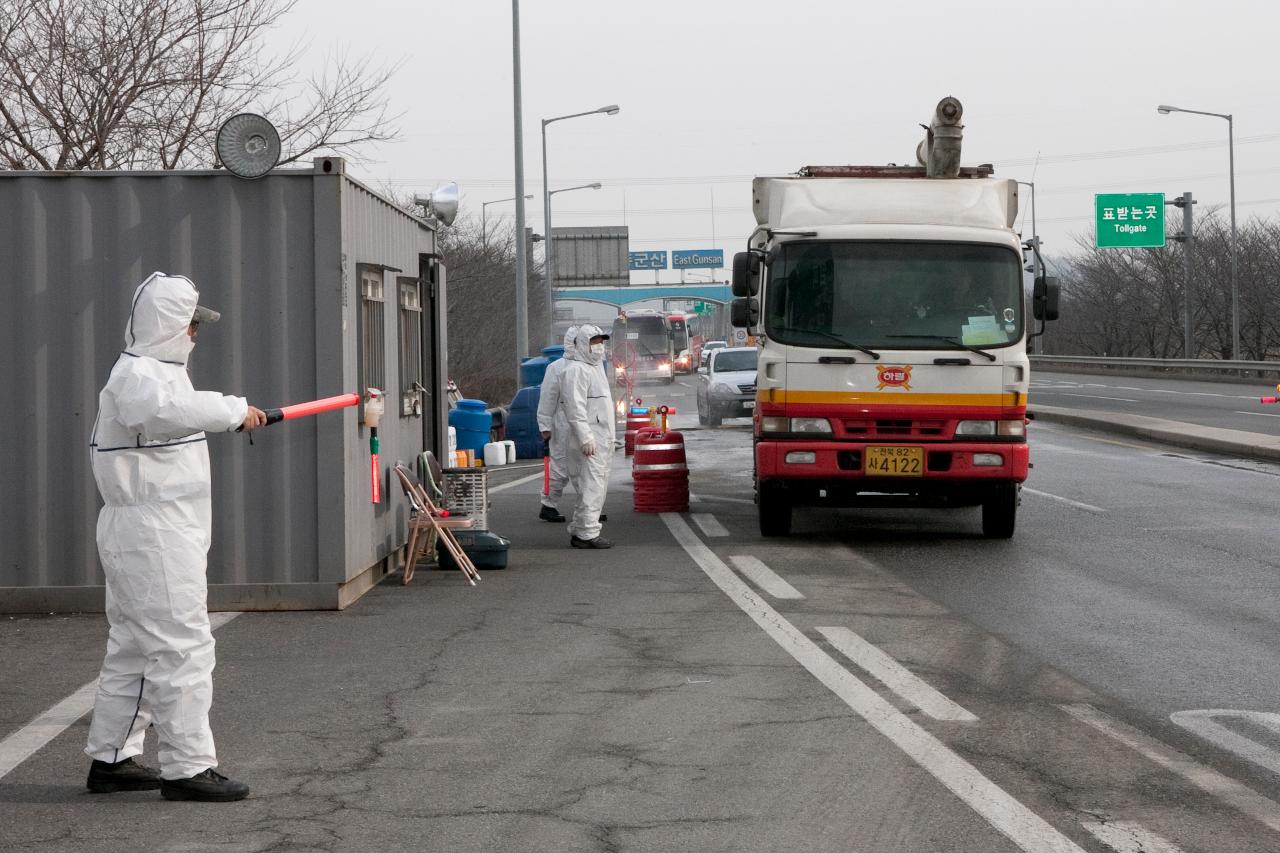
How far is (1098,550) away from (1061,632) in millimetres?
3930

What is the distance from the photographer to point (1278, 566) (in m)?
11.7

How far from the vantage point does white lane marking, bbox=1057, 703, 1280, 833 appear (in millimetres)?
5367

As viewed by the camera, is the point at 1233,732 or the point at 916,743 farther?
the point at 1233,732

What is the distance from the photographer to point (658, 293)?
350 feet

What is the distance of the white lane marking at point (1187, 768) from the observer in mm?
5367

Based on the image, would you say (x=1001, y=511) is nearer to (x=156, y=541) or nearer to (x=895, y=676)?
(x=895, y=676)

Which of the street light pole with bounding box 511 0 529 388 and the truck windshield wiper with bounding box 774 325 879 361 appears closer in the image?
the truck windshield wiper with bounding box 774 325 879 361

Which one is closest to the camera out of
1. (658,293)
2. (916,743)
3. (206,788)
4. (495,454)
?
(206,788)

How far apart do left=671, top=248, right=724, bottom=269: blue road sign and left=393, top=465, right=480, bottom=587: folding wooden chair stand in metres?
109

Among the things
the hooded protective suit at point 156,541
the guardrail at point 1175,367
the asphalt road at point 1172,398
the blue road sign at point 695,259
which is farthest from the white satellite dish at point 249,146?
the blue road sign at point 695,259

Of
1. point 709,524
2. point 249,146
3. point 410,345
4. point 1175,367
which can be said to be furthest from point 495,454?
point 1175,367

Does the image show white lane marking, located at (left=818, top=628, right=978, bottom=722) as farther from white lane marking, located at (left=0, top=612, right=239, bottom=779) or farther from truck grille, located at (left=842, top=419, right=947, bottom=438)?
truck grille, located at (left=842, top=419, right=947, bottom=438)

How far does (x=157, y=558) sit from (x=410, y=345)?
7.29 m

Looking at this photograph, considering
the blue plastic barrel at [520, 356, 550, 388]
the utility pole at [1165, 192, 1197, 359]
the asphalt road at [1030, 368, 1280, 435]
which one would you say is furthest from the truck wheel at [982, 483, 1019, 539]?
the utility pole at [1165, 192, 1197, 359]
